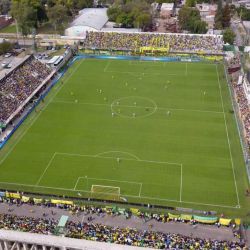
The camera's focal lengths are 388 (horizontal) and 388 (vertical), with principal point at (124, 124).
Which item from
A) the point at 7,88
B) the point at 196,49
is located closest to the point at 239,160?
the point at 7,88

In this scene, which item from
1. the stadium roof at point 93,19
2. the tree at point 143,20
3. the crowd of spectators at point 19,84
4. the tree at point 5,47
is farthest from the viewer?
the tree at point 143,20

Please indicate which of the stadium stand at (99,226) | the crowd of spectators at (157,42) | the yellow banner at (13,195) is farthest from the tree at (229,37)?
the yellow banner at (13,195)

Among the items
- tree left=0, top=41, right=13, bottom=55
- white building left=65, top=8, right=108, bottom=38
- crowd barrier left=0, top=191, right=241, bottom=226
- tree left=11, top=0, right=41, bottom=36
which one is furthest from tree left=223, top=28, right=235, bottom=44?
crowd barrier left=0, top=191, right=241, bottom=226

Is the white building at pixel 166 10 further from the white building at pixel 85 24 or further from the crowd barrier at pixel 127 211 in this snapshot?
the crowd barrier at pixel 127 211

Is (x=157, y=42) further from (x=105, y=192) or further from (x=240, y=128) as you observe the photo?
(x=105, y=192)

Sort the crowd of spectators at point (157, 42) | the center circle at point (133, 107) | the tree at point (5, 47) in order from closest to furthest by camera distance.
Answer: the center circle at point (133, 107) → the tree at point (5, 47) → the crowd of spectators at point (157, 42)

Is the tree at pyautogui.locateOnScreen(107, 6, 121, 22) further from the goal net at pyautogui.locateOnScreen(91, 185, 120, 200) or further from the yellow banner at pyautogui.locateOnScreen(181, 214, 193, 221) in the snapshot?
the yellow banner at pyautogui.locateOnScreen(181, 214, 193, 221)
